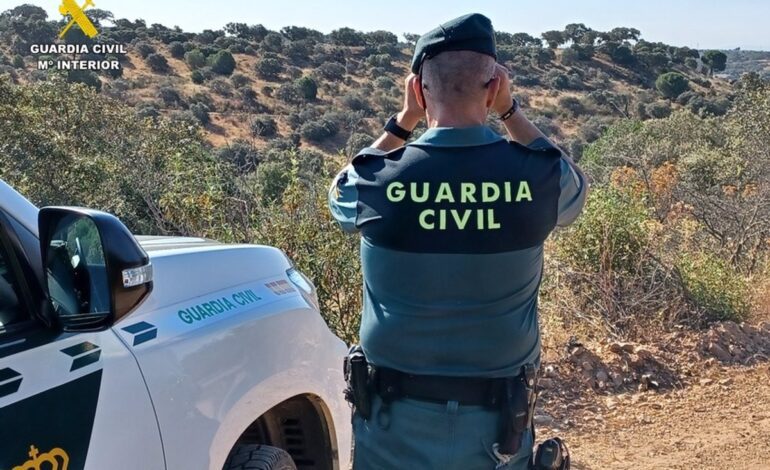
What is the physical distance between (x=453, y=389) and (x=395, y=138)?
716 mm

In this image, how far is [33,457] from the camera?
5.19ft

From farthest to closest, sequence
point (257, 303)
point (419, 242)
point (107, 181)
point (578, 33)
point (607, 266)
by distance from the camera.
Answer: point (578, 33) → point (107, 181) → point (607, 266) → point (257, 303) → point (419, 242)

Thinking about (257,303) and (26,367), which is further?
(257,303)

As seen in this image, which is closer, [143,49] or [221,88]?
[221,88]

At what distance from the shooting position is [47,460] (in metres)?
1.61

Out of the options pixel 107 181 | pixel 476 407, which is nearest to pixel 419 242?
pixel 476 407

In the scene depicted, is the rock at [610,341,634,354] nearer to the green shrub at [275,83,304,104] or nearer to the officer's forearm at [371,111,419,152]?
the officer's forearm at [371,111,419,152]

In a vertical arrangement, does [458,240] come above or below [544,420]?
above

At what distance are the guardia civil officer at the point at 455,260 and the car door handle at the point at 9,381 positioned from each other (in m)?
0.85

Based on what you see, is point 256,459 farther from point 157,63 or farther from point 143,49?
point 143,49

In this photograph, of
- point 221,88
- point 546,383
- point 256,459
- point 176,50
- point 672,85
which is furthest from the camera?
point 672,85

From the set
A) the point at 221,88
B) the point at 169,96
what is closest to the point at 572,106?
the point at 221,88

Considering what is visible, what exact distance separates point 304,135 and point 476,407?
88.7 ft

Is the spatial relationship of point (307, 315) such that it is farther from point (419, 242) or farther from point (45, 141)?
point (45, 141)
